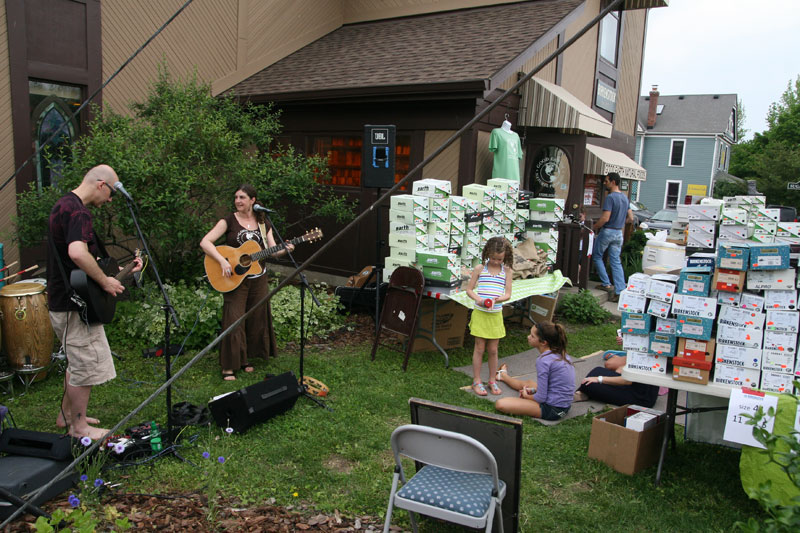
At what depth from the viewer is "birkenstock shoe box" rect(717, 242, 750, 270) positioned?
3.67 metres

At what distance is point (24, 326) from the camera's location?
516 cm

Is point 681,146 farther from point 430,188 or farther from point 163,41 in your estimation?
point 430,188

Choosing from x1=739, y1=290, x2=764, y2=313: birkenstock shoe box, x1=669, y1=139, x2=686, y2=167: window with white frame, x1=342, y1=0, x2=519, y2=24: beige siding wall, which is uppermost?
x1=342, y1=0, x2=519, y2=24: beige siding wall

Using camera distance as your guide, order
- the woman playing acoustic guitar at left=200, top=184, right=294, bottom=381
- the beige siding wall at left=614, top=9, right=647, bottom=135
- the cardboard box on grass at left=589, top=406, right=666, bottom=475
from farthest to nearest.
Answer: the beige siding wall at left=614, top=9, right=647, bottom=135 < the woman playing acoustic guitar at left=200, top=184, right=294, bottom=381 < the cardboard box on grass at left=589, top=406, right=666, bottom=475

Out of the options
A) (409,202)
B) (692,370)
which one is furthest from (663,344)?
(409,202)

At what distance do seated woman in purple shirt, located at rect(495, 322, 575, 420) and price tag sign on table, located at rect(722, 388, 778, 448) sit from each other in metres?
1.58

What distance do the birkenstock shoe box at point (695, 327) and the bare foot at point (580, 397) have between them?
198cm

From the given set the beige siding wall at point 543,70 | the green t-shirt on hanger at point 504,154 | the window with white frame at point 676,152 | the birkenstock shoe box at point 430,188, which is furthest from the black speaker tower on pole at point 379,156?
the window with white frame at point 676,152

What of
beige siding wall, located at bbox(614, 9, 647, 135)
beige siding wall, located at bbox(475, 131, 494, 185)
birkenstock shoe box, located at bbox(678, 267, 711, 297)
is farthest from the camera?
beige siding wall, located at bbox(614, 9, 647, 135)

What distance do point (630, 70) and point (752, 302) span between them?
39.0 ft

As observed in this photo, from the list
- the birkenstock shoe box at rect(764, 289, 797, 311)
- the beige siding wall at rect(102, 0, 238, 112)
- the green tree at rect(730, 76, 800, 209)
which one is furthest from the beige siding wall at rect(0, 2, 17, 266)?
the green tree at rect(730, 76, 800, 209)

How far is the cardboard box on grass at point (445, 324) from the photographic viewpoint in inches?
270

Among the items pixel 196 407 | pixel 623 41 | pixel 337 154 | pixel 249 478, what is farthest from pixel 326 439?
pixel 623 41

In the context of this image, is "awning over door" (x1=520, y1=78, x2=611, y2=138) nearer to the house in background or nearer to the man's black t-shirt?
the man's black t-shirt
